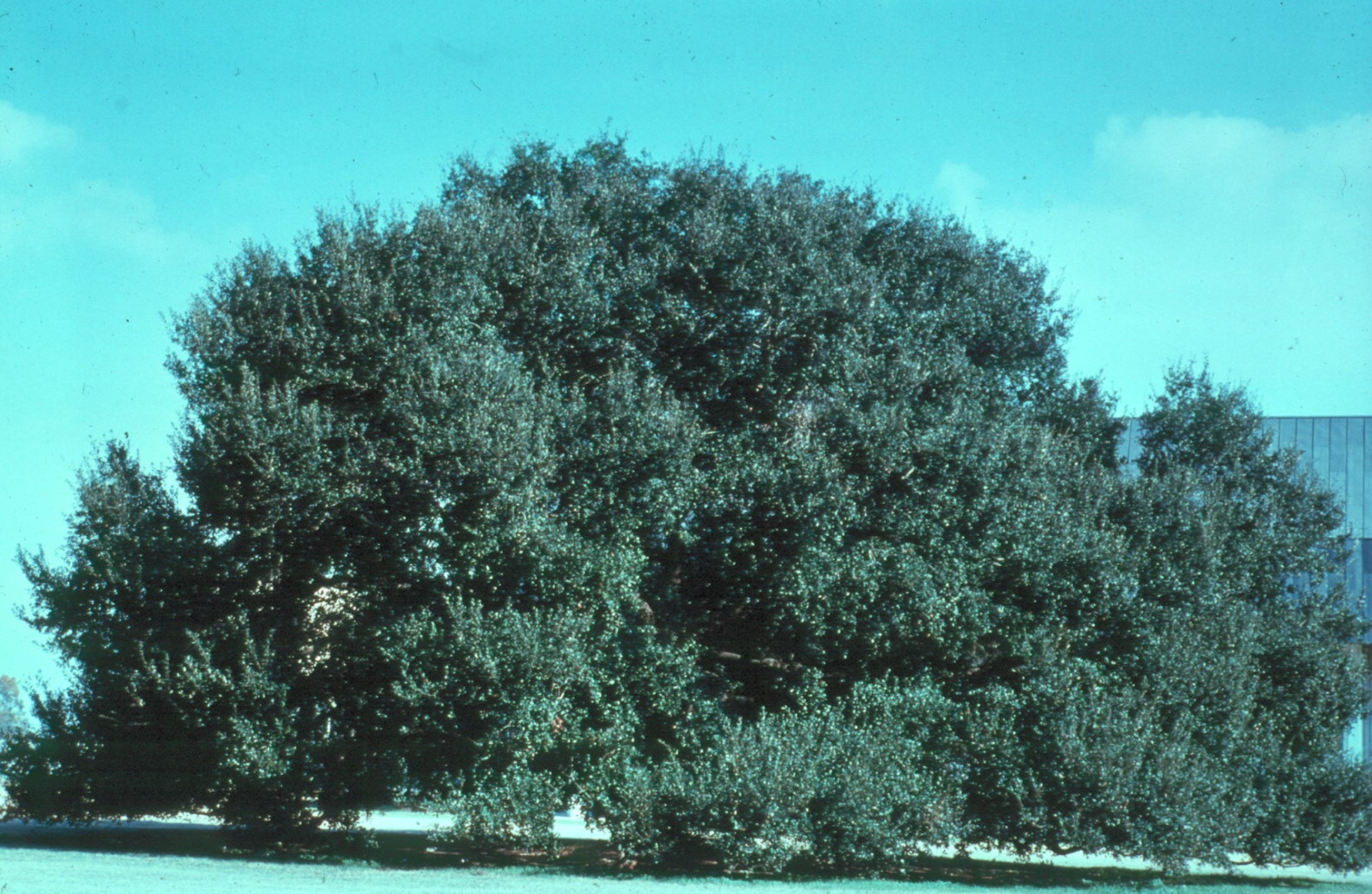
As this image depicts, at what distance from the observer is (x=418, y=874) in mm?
16188

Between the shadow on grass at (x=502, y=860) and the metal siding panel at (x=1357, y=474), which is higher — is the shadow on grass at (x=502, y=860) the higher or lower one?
the lower one

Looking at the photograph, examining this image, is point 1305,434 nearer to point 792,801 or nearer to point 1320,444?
point 1320,444

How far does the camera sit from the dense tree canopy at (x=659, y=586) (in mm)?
16812

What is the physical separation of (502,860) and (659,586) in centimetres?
519

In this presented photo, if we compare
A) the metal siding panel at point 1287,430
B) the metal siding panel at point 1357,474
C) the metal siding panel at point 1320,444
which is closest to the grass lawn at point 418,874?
the metal siding panel at point 1357,474

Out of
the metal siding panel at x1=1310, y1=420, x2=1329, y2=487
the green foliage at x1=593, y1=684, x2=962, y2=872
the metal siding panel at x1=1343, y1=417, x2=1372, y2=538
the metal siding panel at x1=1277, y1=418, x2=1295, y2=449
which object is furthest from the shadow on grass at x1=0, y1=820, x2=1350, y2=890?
the metal siding panel at x1=1277, y1=418, x2=1295, y2=449

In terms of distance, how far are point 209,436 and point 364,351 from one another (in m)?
2.64

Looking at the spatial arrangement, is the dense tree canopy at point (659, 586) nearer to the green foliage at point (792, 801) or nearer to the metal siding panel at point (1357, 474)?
the green foliage at point (792, 801)

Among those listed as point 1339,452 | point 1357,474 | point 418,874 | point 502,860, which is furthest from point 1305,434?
point 418,874

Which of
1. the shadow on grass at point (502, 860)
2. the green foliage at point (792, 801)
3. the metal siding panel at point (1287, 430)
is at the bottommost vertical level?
the shadow on grass at point (502, 860)

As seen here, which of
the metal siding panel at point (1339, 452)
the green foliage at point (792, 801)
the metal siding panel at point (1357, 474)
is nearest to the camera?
the green foliage at point (792, 801)

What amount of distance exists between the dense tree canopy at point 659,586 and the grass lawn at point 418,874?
737 millimetres

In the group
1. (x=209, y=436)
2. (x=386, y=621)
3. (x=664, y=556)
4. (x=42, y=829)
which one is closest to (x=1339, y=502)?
(x=664, y=556)

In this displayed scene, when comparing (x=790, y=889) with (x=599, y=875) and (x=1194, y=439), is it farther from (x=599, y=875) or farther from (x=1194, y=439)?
(x=1194, y=439)
